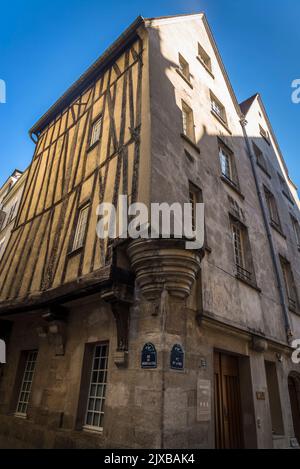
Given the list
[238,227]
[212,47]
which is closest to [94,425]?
[238,227]

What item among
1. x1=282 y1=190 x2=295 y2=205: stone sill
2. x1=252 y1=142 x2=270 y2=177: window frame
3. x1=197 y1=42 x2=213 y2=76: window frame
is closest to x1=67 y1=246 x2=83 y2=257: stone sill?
x1=197 y1=42 x2=213 y2=76: window frame

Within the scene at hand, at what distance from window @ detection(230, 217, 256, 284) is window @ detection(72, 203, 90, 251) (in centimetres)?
352

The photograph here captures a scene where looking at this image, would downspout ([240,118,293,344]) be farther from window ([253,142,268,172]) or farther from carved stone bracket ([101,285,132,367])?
carved stone bracket ([101,285,132,367])

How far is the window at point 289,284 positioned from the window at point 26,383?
7.22 meters

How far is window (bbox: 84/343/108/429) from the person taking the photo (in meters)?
4.63

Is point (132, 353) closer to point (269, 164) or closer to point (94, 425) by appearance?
point (94, 425)

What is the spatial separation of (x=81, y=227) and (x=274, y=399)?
5.85 meters

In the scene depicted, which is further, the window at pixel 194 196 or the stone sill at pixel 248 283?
the stone sill at pixel 248 283

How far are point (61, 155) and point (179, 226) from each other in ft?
19.2

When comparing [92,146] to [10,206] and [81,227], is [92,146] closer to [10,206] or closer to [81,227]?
[81,227]

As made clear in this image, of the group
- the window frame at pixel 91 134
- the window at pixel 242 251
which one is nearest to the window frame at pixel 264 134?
the window at pixel 242 251

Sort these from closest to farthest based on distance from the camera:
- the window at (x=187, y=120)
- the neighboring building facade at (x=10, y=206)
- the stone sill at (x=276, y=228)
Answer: the window at (x=187, y=120) → the stone sill at (x=276, y=228) → the neighboring building facade at (x=10, y=206)

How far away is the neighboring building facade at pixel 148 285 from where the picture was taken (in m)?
4.13

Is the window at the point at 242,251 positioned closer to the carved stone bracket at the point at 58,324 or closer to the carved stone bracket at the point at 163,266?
the carved stone bracket at the point at 163,266
